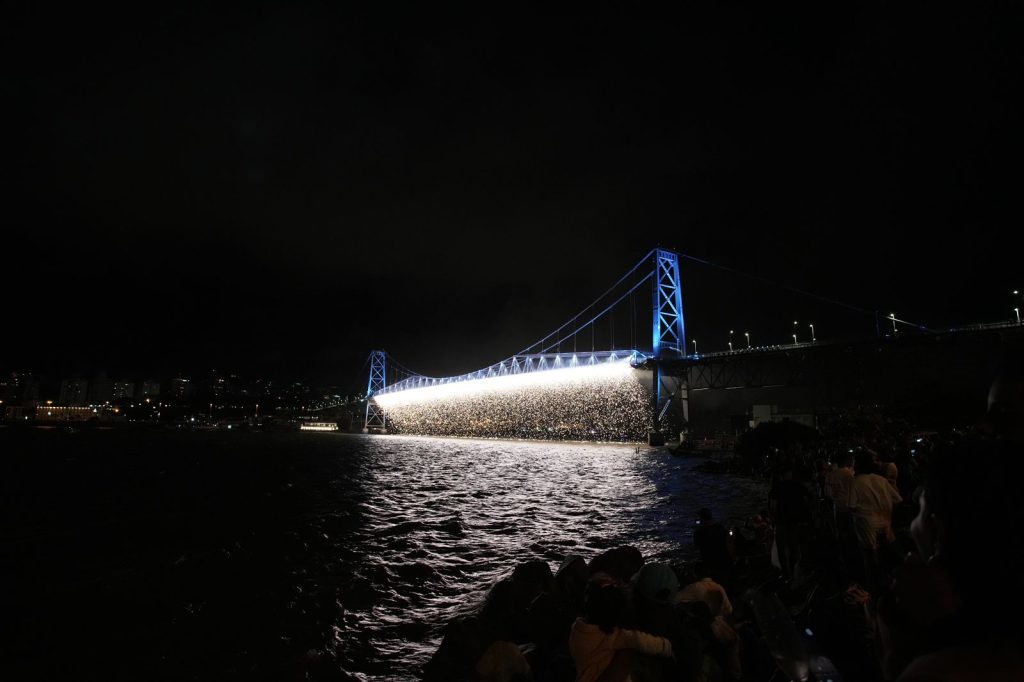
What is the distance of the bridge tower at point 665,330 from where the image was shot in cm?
5897

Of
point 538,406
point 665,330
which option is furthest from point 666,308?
point 538,406

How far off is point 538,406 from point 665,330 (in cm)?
4989

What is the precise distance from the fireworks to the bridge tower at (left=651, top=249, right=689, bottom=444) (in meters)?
2.95

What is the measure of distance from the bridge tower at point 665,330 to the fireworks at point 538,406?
2946 mm

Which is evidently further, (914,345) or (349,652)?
(914,345)

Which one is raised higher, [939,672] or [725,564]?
[939,672]

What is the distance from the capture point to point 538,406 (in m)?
108

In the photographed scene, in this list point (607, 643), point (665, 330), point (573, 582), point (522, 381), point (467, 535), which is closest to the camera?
point (607, 643)

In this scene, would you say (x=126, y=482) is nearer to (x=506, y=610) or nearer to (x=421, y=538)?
(x=421, y=538)

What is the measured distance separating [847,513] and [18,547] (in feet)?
56.4

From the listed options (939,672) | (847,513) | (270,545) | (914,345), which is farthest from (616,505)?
(914,345)

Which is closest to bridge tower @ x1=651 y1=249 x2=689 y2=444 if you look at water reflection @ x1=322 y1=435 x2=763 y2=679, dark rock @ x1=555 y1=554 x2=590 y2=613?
water reflection @ x1=322 y1=435 x2=763 y2=679

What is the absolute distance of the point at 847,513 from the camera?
6039mm

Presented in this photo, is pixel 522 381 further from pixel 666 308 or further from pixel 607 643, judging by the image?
pixel 607 643
